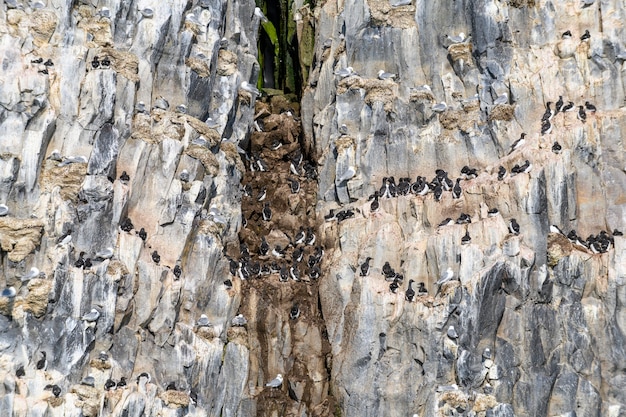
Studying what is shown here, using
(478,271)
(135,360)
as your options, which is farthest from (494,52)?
(135,360)

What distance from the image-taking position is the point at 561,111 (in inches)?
1437

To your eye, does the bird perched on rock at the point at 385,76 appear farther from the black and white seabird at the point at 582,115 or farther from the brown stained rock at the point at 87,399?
the brown stained rock at the point at 87,399

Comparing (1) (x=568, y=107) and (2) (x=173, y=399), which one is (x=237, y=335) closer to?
(2) (x=173, y=399)

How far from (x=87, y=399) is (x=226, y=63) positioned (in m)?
15.1

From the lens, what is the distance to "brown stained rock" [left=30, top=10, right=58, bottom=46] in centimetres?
3550

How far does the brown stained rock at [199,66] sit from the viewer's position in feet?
125

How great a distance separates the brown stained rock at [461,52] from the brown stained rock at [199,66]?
29.8 feet

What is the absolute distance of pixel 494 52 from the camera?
38.1m

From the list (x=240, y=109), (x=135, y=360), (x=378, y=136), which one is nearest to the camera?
(x=135, y=360)

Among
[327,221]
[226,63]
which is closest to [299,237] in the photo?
[327,221]

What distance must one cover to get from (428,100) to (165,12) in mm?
10178

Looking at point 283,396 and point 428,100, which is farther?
point 428,100

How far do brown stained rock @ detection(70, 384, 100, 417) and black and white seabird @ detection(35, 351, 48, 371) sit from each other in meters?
1.07

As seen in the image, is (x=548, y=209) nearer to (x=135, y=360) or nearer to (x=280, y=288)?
(x=280, y=288)
